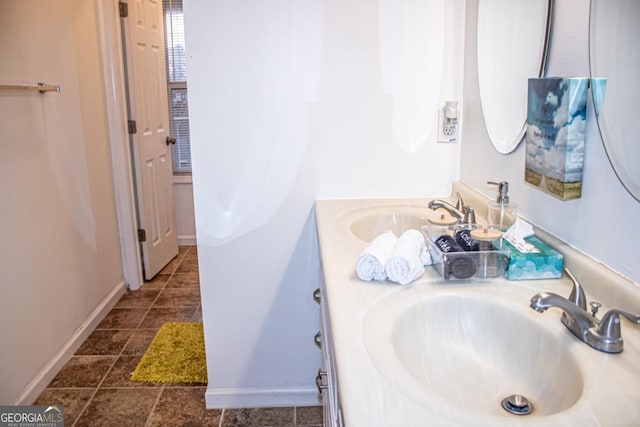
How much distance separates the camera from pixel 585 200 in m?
1.12

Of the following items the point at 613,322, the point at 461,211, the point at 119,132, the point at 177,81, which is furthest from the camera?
the point at 177,81

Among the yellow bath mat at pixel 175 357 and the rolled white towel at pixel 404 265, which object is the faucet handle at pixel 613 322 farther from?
the yellow bath mat at pixel 175 357

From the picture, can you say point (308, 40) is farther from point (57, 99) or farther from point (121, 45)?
point (121, 45)

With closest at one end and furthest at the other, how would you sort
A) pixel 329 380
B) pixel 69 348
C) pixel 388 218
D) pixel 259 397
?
pixel 329 380
pixel 388 218
pixel 259 397
pixel 69 348

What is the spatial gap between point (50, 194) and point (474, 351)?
2116 mm

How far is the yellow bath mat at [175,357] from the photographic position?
2328 mm

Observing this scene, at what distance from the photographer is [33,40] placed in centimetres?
225

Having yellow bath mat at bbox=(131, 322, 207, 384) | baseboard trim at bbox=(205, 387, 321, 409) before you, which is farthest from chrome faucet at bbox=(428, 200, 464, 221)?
yellow bath mat at bbox=(131, 322, 207, 384)

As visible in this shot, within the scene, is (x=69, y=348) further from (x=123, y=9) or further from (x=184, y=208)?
(x=123, y=9)

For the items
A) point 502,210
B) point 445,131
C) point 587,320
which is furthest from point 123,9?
point 587,320

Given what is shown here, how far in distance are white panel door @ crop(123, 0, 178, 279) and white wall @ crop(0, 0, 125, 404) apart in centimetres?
27

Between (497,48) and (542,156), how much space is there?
1.70 ft

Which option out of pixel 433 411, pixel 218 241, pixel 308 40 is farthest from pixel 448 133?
pixel 433 411

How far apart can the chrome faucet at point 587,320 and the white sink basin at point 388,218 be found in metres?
0.84
